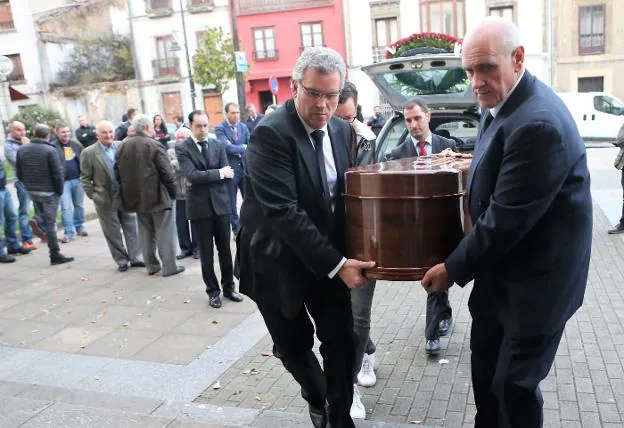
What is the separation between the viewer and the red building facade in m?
33.7

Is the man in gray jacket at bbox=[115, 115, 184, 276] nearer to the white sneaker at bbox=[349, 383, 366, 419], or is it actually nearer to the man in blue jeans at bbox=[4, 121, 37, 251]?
the man in blue jeans at bbox=[4, 121, 37, 251]

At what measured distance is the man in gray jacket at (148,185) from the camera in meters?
7.00

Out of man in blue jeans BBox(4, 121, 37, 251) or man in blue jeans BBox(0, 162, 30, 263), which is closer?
man in blue jeans BBox(0, 162, 30, 263)

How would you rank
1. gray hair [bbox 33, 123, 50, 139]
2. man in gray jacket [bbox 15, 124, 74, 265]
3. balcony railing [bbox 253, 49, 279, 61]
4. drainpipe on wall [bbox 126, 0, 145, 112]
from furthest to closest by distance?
drainpipe on wall [bbox 126, 0, 145, 112] < balcony railing [bbox 253, 49, 279, 61] < gray hair [bbox 33, 123, 50, 139] < man in gray jacket [bbox 15, 124, 74, 265]

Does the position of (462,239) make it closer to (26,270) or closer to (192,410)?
(192,410)

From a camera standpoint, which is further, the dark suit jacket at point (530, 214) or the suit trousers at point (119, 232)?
the suit trousers at point (119, 232)

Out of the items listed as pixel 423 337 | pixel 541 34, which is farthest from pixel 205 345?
pixel 541 34

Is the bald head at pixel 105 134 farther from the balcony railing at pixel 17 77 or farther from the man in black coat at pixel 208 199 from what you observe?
the balcony railing at pixel 17 77

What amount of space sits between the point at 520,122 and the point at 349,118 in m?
1.68

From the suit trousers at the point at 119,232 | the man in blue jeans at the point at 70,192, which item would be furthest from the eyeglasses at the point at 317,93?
the man in blue jeans at the point at 70,192

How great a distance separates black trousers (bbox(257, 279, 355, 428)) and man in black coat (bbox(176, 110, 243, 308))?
9.20 ft

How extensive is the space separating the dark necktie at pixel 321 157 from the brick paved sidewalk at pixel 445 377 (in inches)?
61.7

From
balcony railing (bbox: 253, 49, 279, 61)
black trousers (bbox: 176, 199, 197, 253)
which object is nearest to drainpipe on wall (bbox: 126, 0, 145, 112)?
balcony railing (bbox: 253, 49, 279, 61)

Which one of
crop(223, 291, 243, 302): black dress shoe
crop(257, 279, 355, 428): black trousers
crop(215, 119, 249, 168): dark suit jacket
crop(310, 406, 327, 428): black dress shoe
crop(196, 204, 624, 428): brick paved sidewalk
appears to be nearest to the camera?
crop(257, 279, 355, 428): black trousers
